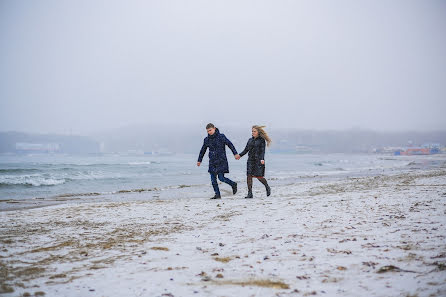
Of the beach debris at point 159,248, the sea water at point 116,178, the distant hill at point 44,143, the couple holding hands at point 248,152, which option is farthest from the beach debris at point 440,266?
the distant hill at point 44,143

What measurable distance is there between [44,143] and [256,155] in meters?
133

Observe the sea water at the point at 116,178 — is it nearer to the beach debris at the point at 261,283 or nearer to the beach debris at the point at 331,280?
the beach debris at the point at 261,283

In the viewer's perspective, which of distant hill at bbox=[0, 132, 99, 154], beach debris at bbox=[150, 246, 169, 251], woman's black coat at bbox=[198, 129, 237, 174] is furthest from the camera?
distant hill at bbox=[0, 132, 99, 154]

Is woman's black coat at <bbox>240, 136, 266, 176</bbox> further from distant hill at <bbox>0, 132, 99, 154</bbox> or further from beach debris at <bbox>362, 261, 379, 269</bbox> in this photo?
distant hill at <bbox>0, 132, 99, 154</bbox>

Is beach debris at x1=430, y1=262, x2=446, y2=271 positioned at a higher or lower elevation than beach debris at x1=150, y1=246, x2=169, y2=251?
higher

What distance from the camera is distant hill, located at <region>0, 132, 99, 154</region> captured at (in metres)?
110

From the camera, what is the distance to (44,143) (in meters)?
123

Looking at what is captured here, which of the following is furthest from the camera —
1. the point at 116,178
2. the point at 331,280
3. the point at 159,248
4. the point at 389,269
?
the point at 116,178

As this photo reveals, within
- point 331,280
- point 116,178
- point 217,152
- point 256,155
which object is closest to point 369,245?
point 331,280

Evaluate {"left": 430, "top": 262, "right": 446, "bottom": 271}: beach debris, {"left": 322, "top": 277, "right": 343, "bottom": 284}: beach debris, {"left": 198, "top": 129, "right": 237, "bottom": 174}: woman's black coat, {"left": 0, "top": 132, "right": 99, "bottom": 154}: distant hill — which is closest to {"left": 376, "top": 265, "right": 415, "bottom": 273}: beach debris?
{"left": 430, "top": 262, "right": 446, "bottom": 271}: beach debris

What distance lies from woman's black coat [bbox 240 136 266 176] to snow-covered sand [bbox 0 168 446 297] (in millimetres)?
2846

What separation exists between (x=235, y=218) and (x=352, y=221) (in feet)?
7.57

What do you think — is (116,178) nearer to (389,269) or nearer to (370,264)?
(370,264)

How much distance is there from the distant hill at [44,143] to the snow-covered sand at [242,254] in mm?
124238
